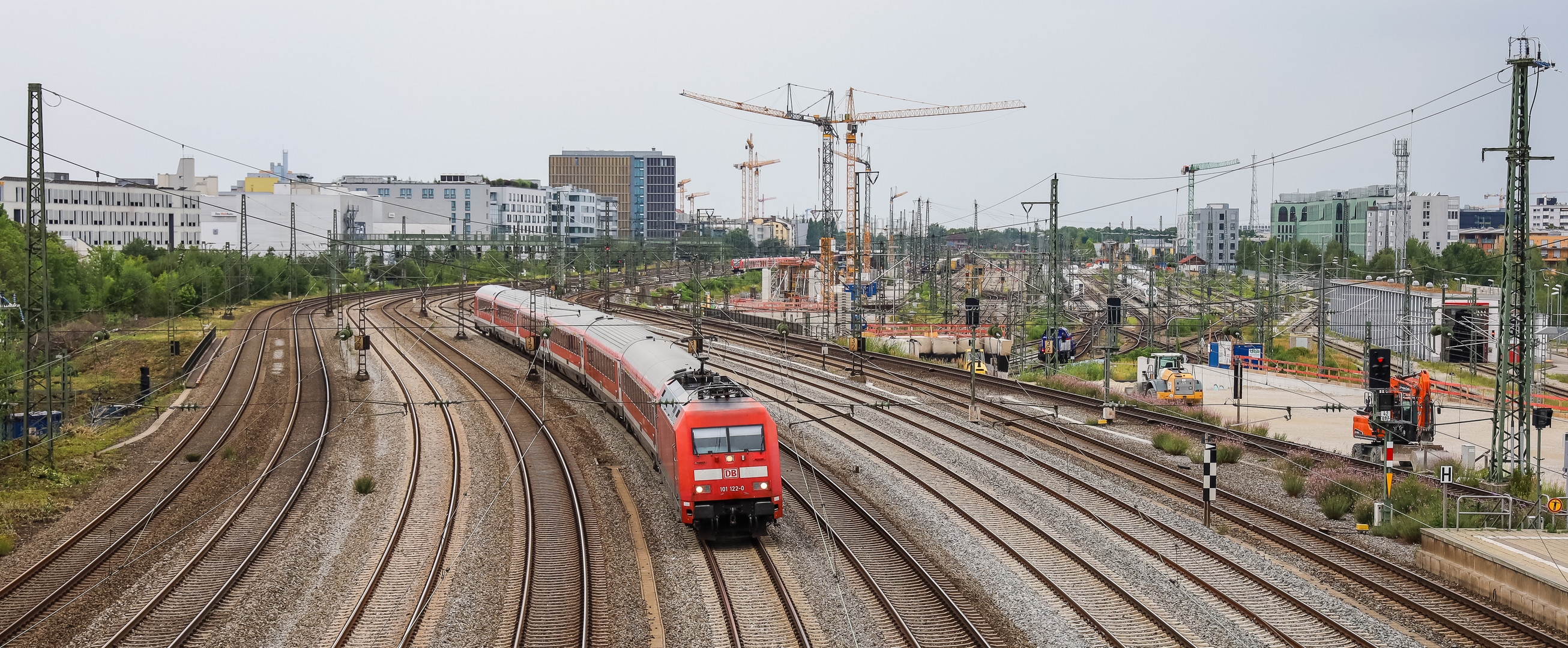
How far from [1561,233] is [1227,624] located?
13821 centimetres

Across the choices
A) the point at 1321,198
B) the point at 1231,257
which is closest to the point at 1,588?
the point at 1321,198

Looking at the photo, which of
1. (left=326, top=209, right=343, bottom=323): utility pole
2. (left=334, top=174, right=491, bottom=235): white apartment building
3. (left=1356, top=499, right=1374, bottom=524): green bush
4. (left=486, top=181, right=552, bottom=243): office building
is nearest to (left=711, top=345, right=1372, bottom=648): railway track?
(left=1356, top=499, right=1374, bottom=524): green bush

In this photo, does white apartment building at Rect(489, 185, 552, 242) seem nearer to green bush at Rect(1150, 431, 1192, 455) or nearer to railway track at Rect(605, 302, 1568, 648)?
railway track at Rect(605, 302, 1568, 648)

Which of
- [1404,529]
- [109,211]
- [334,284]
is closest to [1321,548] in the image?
[1404,529]

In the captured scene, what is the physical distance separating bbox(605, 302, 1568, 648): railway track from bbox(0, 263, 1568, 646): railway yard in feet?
0.24

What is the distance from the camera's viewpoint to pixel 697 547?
1925cm

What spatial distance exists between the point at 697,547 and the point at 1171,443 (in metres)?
14.4

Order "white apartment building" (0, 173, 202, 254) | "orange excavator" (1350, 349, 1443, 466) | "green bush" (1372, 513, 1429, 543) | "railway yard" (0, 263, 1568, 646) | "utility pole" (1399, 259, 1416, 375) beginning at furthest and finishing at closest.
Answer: "white apartment building" (0, 173, 202, 254) < "utility pole" (1399, 259, 1416, 375) < "orange excavator" (1350, 349, 1443, 466) < "green bush" (1372, 513, 1429, 543) < "railway yard" (0, 263, 1568, 646)

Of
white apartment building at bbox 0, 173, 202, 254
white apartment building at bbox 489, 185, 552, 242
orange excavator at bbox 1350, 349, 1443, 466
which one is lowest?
orange excavator at bbox 1350, 349, 1443, 466

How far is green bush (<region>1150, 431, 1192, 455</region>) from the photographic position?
28.1 meters

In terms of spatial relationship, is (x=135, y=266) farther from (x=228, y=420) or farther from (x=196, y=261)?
(x=228, y=420)

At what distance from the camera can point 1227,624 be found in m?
15.3

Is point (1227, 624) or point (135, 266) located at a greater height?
point (135, 266)

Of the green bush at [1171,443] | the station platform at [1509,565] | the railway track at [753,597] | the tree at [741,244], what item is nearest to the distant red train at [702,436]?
the railway track at [753,597]
